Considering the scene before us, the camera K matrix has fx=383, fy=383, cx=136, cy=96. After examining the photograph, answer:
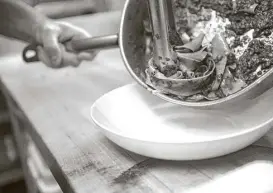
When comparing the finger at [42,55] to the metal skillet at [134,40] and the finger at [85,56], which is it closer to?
the finger at [85,56]

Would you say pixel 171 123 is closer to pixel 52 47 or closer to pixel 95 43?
pixel 95 43

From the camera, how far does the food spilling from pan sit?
48cm

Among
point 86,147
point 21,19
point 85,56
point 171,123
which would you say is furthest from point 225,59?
point 21,19

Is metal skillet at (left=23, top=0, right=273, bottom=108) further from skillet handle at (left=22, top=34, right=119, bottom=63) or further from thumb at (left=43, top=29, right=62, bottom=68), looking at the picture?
thumb at (left=43, top=29, right=62, bottom=68)

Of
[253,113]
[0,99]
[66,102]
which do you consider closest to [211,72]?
[253,113]

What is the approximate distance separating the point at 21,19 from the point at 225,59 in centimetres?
49

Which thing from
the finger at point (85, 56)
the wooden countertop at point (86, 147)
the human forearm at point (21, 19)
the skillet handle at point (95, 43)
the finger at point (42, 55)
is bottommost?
the wooden countertop at point (86, 147)

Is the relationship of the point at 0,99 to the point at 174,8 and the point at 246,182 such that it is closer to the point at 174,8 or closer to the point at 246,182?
the point at 174,8

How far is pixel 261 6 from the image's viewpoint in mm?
498

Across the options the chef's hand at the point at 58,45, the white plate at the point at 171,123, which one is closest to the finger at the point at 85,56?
the chef's hand at the point at 58,45

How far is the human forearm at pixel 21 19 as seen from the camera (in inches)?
31.4

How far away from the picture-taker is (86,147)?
49cm

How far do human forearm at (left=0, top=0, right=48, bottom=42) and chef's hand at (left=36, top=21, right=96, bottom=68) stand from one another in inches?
0.9

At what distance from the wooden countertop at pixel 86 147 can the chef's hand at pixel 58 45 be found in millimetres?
37
